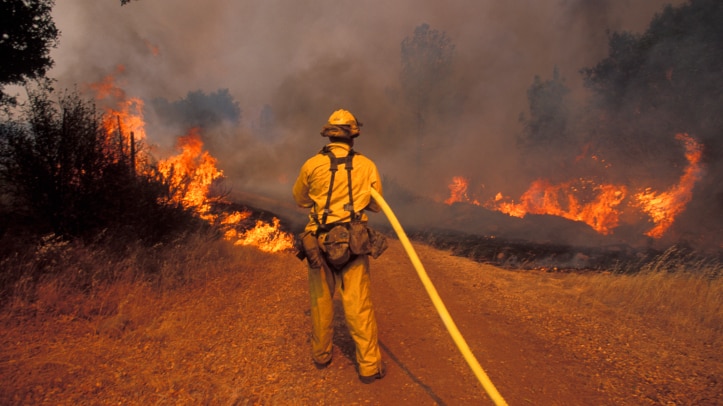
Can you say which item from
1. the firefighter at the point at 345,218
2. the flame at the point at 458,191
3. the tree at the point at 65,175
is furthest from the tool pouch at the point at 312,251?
the flame at the point at 458,191

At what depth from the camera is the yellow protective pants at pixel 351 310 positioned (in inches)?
137

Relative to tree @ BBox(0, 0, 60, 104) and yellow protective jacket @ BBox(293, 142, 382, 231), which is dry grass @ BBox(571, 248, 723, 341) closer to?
yellow protective jacket @ BBox(293, 142, 382, 231)

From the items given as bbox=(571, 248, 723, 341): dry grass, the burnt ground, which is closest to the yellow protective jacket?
the burnt ground

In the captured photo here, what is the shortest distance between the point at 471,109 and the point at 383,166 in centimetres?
1008

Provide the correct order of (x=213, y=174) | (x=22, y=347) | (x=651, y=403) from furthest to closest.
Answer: (x=213, y=174) → (x=22, y=347) → (x=651, y=403)

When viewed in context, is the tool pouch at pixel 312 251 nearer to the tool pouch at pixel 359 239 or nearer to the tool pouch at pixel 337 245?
the tool pouch at pixel 337 245

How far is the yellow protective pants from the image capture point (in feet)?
11.4

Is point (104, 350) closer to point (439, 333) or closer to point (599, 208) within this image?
point (439, 333)

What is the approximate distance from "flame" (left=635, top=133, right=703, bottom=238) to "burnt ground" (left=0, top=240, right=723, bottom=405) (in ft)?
54.9

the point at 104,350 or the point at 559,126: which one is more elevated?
the point at 559,126

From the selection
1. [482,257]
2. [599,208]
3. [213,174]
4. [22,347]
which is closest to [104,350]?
[22,347]

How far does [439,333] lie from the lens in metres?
4.59

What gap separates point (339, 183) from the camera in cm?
349

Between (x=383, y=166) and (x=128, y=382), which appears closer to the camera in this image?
(x=128, y=382)
